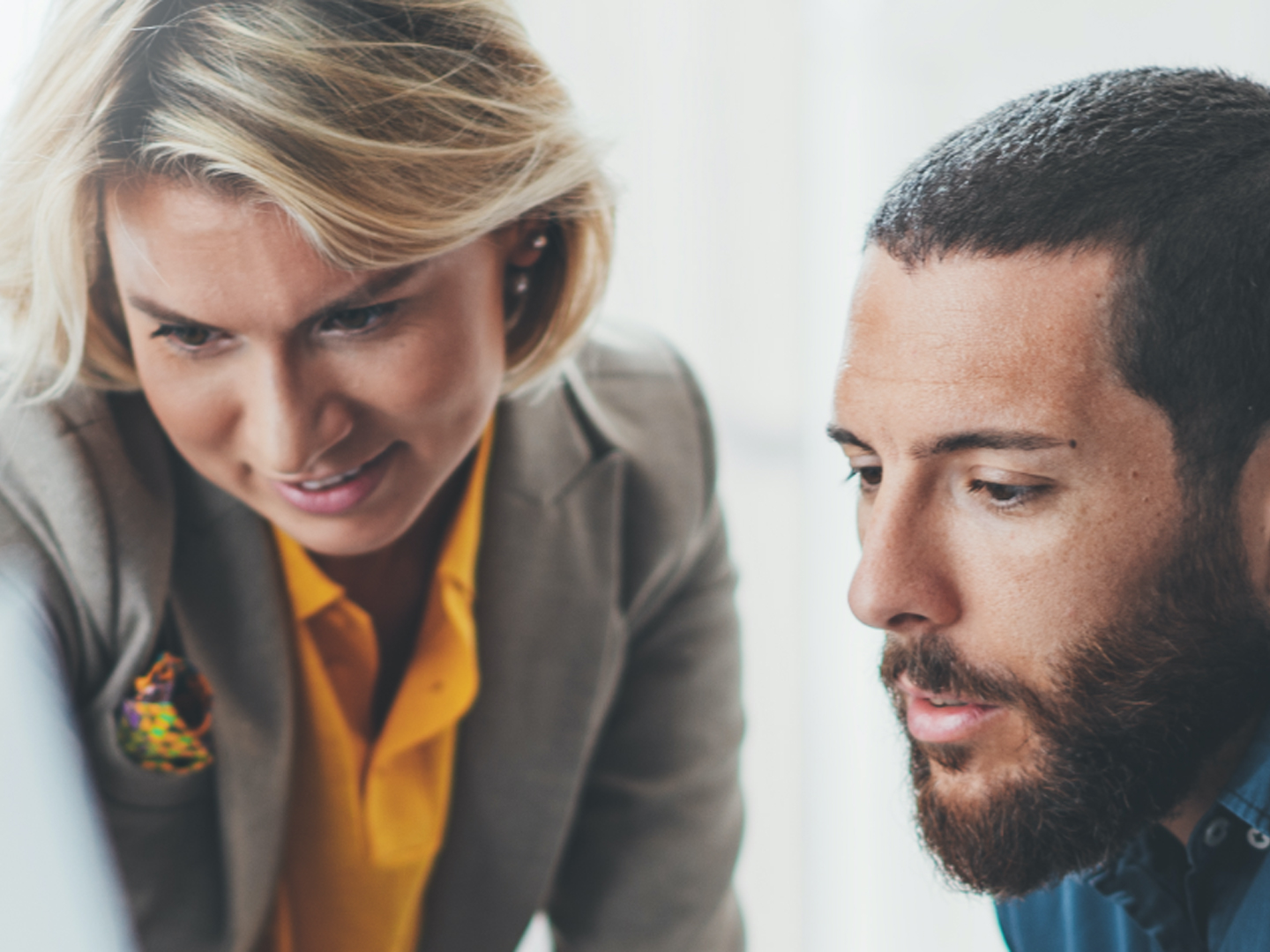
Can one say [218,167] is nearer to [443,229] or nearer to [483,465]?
[443,229]

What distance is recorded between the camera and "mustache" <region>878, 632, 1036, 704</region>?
0.79 m

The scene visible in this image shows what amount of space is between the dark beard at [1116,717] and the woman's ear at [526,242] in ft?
1.40

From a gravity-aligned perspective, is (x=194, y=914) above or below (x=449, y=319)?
below

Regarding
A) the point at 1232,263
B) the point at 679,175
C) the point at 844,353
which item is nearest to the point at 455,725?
the point at 844,353

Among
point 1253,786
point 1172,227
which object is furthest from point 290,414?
point 1253,786

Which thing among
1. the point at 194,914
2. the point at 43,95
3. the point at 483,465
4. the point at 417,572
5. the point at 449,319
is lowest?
the point at 194,914

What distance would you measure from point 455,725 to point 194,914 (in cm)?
26

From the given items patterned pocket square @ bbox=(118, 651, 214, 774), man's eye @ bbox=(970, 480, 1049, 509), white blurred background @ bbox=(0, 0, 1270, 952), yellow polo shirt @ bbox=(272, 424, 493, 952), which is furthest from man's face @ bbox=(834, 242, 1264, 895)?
white blurred background @ bbox=(0, 0, 1270, 952)

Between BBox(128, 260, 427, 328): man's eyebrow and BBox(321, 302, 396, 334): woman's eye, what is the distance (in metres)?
0.01

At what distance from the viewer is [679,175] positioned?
1.82m

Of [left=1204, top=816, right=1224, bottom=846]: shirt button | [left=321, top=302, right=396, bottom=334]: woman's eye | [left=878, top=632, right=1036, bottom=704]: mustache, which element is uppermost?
[left=321, top=302, right=396, bottom=334]: woman's eye

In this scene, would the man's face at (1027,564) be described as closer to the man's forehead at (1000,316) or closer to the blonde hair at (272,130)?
the man's forehead at (1000,316)

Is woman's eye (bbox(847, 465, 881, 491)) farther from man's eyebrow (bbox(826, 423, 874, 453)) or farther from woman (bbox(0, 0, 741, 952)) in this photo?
woman (bbox(0, 0, 741, 952))

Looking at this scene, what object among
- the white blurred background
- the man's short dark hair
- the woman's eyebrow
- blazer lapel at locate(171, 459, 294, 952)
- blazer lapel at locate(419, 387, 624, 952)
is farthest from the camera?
the white blurred background
